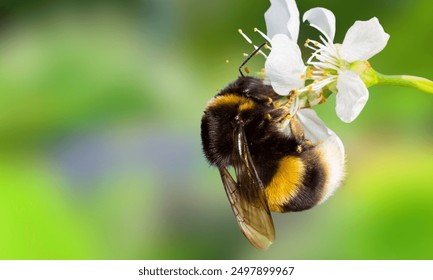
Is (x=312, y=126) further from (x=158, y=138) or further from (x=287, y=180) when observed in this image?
(x=158, y=138)

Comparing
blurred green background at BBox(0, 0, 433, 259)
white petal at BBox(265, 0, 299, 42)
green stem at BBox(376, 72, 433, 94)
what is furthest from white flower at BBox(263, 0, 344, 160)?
blurred green background at BBox(0, 0, 433, 259)

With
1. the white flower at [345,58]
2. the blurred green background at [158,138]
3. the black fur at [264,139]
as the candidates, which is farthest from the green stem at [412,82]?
the blurred green background at [158,138]

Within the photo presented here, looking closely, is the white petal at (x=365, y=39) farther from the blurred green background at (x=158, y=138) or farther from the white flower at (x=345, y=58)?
the blurred green background at (x=158, y=138)

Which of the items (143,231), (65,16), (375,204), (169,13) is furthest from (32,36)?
(375,204)

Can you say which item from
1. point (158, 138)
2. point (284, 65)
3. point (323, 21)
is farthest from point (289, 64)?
point (158, 138)

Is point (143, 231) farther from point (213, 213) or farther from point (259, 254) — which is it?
point (259, 254)

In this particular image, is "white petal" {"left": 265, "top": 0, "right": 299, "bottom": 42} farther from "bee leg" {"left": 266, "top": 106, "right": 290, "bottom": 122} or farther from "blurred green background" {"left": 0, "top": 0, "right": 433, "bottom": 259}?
"blurred green background" {"left": 0, "top": 0, "right": 433, "bottom": 259}
